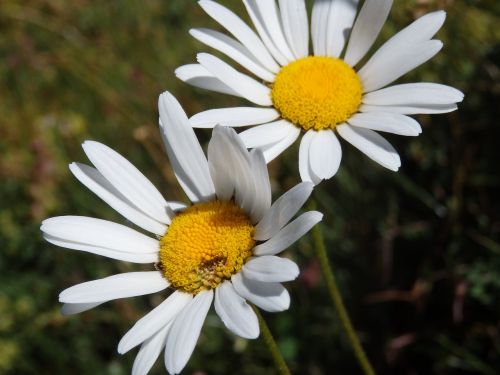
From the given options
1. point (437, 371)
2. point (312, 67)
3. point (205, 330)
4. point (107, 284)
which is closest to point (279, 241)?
point (107, 284)

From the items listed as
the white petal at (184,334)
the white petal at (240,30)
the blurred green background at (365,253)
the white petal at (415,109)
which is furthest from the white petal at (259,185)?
the blurred green background at (365,253)

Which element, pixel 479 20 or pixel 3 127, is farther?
pixel 3 127

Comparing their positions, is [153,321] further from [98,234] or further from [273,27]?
[273,27]

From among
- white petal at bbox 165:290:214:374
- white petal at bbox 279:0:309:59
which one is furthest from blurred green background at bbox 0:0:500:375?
white petal at bbox 165:290:214:374

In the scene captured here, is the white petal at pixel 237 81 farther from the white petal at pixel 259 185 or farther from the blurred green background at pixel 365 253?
the blurred green background at pixel 365 253

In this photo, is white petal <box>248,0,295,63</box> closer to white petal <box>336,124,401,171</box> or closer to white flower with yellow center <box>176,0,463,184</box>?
white flower with yellow center <box>176,0,463,184</box>

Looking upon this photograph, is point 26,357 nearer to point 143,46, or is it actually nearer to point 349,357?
point 349,357
